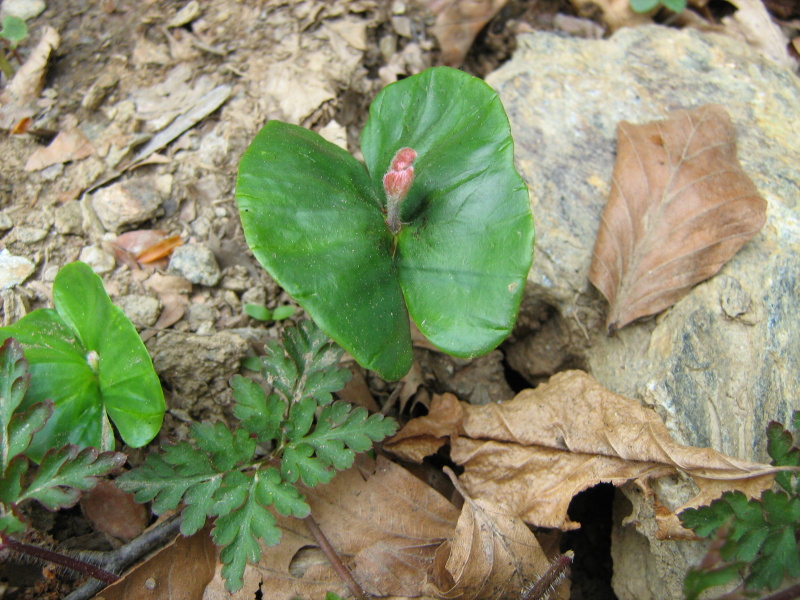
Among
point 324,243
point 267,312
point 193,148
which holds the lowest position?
point 267,312

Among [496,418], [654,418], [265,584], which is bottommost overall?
[265,584]

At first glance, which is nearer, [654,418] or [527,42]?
[654,418]

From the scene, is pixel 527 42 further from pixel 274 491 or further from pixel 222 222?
pixel 274 491

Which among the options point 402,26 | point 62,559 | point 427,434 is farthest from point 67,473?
point 402,26

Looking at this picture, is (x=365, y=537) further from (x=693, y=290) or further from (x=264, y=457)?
(x=693, y=290)

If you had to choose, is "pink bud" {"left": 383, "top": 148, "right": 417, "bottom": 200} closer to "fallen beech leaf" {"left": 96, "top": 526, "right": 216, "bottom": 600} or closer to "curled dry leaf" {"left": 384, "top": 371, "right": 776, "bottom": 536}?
"curled dry leaf" {"left": 384, "top": 371, "right": 776, "bottom": 536}

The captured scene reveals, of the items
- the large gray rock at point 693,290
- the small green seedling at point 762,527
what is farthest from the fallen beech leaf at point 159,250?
the small green seedling at point 762,527

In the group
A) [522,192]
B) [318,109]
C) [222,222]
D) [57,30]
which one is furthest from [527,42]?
[57,30]
